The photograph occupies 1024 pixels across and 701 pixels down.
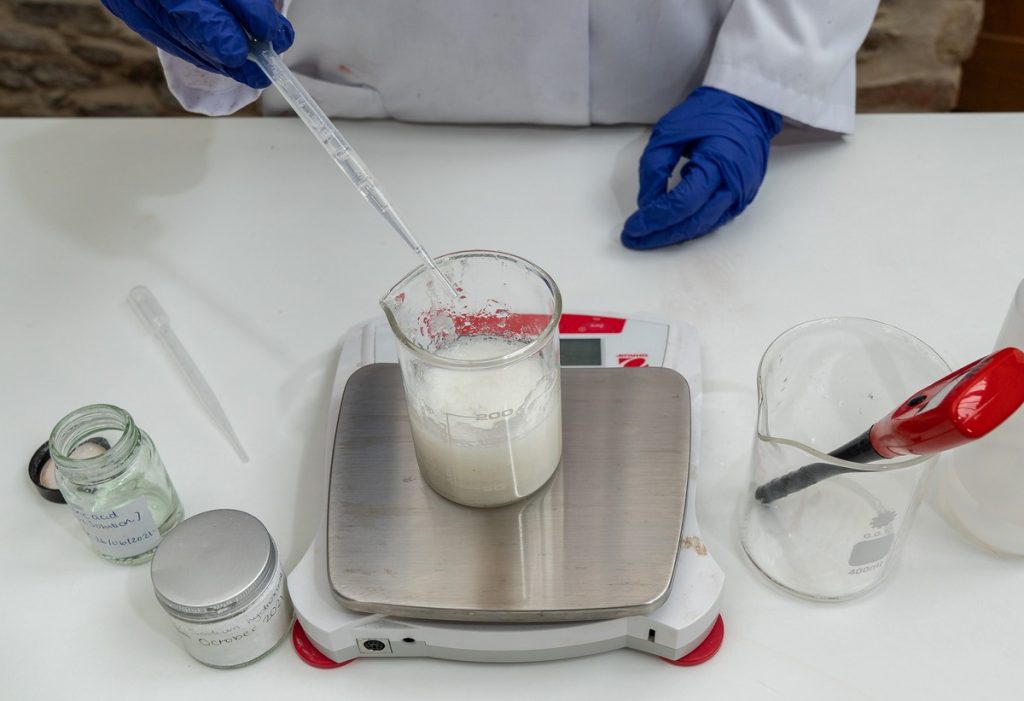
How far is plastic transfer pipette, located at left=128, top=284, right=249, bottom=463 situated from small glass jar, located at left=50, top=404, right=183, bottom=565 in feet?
0.37

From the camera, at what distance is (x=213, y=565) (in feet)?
2.83

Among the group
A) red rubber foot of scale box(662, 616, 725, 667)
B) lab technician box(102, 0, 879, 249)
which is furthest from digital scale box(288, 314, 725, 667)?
lab technician box(102, 0, 879, 249)

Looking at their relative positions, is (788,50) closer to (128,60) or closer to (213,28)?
(213,28)

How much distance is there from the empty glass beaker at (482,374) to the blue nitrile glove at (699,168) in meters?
0.39

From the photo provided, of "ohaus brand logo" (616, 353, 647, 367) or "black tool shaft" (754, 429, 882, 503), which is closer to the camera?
"black tool shaft" (754, 429, 882, 503)

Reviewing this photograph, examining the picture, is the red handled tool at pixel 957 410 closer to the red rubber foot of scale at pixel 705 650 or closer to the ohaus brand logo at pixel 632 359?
the red rubber foot of scale at pixel 705 650

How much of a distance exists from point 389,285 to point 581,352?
1.00 feet

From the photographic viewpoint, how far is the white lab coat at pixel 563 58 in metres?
1.32

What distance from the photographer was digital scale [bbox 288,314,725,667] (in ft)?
2.80

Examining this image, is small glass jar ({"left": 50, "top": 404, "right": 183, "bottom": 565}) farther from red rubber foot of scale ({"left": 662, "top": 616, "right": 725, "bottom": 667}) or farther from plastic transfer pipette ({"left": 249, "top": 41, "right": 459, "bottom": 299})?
red rubber foot of scale ({"left": 662, "top": 616, "right": 725, "bottom": 667})

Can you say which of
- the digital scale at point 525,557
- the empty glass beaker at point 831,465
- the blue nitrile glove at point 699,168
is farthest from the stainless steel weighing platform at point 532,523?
the blue nitrile glove at point 699,168

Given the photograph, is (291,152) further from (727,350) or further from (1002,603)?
(1002,603)

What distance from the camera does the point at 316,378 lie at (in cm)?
116

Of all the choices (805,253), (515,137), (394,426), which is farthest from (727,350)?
(515,137)
